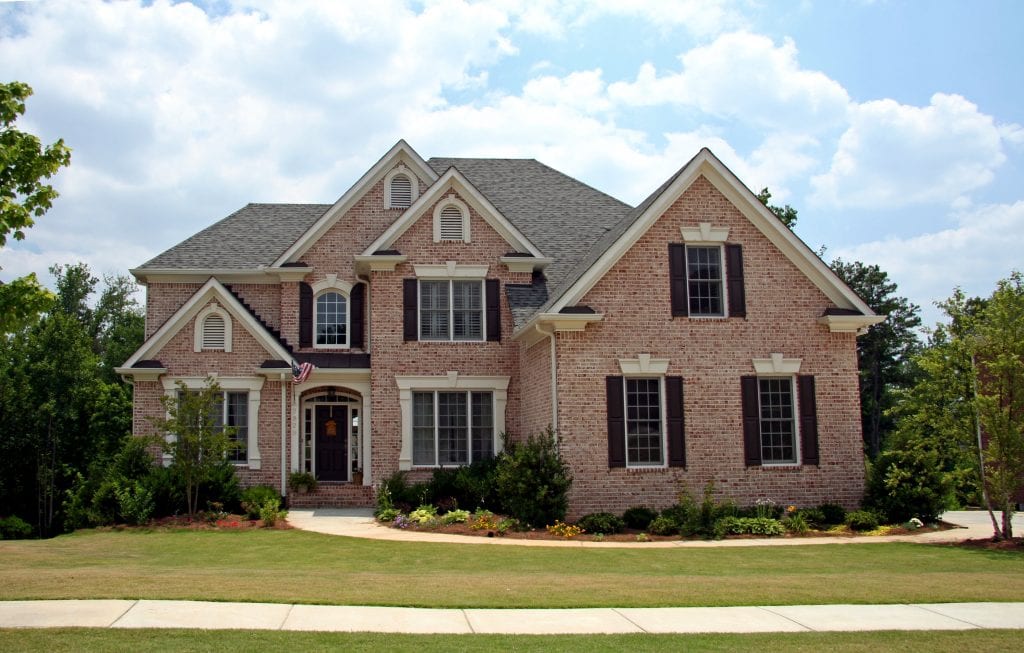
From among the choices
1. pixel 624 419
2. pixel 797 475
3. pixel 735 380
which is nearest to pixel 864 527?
pixel 797 475

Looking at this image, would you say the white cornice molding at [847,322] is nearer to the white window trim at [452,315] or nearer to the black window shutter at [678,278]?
the black window shutter at [678,278]

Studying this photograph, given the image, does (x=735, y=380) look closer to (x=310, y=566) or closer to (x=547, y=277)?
(x=547, y=277)

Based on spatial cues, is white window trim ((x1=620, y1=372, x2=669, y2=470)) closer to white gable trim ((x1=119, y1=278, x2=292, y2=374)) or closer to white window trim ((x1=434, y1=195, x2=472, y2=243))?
white window trim ((x1=434, y1=195, x2=472, y2=243))

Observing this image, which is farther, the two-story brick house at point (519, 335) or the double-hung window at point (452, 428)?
the double-hung window at point (452, 428)

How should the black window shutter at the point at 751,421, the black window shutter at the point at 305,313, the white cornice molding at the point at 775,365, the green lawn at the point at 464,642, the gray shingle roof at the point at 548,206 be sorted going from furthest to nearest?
1. the gray shingle roof at the point at 548,206
2. the black window shutter at the point at 305,313
3. the white cornice molding at the point at 775,365
4. the black window shutter at the point at 751,421
5. the green lawn at the point at 464,642

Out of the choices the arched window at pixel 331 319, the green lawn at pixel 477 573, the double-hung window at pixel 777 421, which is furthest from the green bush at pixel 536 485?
the arched window at pixel 331 319

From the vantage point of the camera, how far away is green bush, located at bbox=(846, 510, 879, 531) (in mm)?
18844

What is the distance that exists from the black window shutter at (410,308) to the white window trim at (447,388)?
121 centimetres

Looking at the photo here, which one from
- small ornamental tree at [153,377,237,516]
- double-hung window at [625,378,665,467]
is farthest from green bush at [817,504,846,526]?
small ornamental tree at [153,377,237,516]

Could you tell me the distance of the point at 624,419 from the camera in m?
19.8

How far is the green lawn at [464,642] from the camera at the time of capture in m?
7.90

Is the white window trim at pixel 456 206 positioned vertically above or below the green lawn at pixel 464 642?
above

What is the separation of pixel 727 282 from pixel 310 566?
11.7 m

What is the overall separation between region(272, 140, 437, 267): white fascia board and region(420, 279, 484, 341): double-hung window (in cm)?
353
